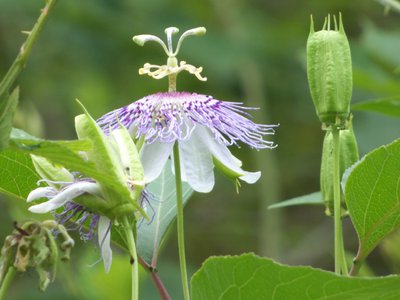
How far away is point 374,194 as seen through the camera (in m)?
1.27

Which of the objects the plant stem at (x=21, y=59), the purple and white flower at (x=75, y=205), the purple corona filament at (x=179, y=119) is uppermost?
the plant stem at (x=21, y=59)

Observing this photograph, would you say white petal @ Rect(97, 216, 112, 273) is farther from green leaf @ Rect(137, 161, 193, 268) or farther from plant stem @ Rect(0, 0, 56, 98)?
plant stem @ Rect(0, 0, 56, 98)

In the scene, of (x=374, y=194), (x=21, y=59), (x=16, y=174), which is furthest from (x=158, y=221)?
(x=21, y=59)

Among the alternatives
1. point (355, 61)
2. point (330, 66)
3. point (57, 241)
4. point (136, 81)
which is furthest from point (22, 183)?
point (136, 81)

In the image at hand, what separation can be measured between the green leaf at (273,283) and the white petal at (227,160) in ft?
0.53

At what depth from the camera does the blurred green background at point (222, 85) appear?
12.7 ft

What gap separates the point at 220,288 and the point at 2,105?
370mm

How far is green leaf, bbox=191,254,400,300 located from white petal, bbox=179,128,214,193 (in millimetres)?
145

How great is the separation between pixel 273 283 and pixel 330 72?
0.33 metres

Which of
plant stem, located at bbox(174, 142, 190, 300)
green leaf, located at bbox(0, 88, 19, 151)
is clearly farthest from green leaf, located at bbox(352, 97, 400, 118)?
green leaf, located at bbox(0, 88, 19, 151)

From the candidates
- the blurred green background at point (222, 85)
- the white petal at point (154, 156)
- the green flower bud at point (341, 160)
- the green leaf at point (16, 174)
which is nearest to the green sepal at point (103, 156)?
the white petal at point (154, 156)

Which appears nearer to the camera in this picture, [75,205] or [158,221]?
[75,205]

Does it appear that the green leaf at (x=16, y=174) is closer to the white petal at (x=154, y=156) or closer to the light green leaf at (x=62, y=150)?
the white petal at (x=154, y=156)

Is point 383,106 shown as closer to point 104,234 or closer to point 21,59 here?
point 104,234
